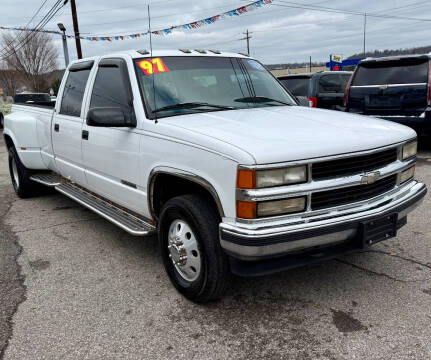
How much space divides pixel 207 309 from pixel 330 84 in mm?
8542

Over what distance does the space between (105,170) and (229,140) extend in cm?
176

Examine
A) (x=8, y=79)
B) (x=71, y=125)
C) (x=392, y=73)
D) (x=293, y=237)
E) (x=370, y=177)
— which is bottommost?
(x=293, y=237)

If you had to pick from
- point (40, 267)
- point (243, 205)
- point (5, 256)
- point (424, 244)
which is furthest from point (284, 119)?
point (5, 256)

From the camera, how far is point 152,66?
12.4 ft

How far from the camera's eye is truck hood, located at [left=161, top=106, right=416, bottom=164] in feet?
8.55

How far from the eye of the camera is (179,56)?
13.1 ft

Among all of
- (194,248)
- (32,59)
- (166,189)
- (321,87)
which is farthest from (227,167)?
(32,59)

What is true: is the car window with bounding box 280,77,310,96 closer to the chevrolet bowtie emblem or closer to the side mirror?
the side mirror

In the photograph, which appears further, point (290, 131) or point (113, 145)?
point (113, 145)

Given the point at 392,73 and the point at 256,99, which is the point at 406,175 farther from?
the point at 392,73

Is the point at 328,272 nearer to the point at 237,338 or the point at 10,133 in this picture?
the point at 237,338

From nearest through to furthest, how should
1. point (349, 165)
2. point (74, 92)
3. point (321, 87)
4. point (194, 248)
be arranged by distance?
1. point (349, 165)
2. point (194, 248)
3. point (74, 92)
4. point (321, 87)

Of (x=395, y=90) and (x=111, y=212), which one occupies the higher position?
(x=395, y=90)

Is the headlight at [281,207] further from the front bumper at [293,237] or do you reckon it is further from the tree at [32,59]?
the tree at [32,59]
